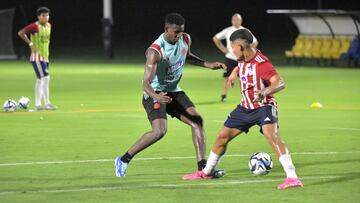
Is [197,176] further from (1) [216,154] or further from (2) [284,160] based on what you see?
(2) [284,160]

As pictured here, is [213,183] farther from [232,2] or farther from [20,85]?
[232,2]

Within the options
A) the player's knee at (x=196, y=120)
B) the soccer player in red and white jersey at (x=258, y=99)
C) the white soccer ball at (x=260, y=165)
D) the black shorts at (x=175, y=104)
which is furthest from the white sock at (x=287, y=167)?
the black shorts at (x=175, y=104)

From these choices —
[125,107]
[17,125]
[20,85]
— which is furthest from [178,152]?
[20,85]

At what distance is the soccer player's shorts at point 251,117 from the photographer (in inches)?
457

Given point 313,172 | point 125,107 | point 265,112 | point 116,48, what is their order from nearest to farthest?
point 265,112 < point 313,172 < point 125,107 < point 116,48

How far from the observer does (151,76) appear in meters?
12.1

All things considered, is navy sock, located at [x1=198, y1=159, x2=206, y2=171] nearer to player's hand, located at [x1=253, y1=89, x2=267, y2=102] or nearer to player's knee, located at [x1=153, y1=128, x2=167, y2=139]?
player's knee, located at [x1=153, y1=128, x2=167, y2=139]

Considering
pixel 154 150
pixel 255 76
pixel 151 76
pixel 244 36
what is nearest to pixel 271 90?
pixel 255 76

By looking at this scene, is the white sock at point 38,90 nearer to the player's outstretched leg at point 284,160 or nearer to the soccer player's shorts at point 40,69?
the soccer player's shorts at point 40,69

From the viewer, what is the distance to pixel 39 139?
16.6 meters

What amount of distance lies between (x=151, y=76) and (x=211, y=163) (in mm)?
1288

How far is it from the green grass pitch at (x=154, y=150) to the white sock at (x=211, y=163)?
17 centimetres

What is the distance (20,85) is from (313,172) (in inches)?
728

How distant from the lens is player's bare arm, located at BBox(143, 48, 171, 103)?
466 inches
